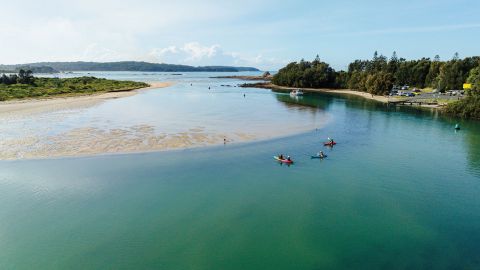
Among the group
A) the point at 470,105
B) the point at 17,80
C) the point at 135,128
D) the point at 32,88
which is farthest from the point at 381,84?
the point at 17,80

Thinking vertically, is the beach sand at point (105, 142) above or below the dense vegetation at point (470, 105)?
below

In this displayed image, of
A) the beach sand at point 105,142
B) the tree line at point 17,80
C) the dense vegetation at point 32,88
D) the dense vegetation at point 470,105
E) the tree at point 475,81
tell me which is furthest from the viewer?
the tree line at point 17,80

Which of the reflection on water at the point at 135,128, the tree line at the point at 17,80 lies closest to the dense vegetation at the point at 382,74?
the reflection on water at the point at 135,128

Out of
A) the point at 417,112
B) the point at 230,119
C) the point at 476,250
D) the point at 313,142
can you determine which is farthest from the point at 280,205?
the point at 417,112

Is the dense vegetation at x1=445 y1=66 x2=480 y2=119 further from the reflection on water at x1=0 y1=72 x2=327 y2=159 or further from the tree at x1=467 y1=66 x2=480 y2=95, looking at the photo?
the reflection on water at x1=0 y1=72 x2=327 y2=159

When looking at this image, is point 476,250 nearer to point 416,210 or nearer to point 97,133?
point 416,210

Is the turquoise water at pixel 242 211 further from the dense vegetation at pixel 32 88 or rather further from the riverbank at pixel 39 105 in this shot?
the dense vegetation at pixel 32 88

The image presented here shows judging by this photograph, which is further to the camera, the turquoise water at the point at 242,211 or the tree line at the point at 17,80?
the tree line at the point at 17,80
